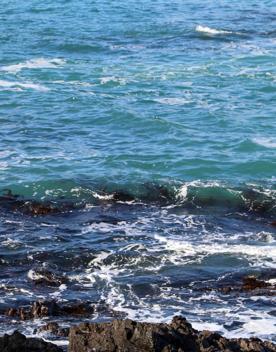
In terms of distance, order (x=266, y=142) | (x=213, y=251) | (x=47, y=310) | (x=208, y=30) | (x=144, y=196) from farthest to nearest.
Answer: (x=208, y=30) < (x=266, y=142) < (x=144, y=196) < (x=213, y=251) < (x=47, y=310)

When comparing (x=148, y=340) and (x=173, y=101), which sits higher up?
(x=148, y=340)

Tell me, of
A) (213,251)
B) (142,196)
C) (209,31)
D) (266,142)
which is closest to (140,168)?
(142,196)

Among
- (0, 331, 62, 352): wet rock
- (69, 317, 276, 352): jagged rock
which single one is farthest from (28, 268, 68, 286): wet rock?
(0, 331, 62, 352): wet rock

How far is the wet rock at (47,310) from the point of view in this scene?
23.8 metres

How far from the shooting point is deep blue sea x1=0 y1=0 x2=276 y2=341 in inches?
1021

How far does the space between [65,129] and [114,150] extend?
3.74 meters

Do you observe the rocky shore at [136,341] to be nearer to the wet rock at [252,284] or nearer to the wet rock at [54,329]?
the wet rock at [54,329]

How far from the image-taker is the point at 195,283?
2630 centimetres

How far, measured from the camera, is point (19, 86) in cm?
4803

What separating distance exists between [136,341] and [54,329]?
3483 mm

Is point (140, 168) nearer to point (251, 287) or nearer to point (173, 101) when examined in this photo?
point (173, 101)

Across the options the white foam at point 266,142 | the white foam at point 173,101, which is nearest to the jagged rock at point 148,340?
the white foam at point 266,142

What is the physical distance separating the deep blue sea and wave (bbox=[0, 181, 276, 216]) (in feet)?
0.26

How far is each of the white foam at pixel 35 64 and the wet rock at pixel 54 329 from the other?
30.1 m
